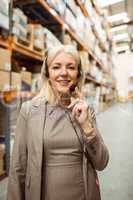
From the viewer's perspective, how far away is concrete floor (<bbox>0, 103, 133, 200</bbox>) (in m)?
2.18

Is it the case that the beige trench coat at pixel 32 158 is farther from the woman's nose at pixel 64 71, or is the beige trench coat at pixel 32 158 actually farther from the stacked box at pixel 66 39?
the stacked box at pixel 66 39

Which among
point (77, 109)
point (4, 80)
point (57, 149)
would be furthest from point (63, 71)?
point (4, 80)

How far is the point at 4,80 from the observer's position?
2209 mm

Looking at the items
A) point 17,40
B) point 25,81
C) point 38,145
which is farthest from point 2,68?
point 38,145

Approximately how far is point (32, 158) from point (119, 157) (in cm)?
217

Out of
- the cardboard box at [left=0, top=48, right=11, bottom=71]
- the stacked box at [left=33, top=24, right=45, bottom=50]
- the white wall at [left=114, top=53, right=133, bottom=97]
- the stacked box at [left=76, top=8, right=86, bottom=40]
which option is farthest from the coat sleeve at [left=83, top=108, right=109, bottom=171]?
the stacked box at [left=76, top=8, right=86, bottom=40]

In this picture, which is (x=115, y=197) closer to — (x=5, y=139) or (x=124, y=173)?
(x=124, y=173)

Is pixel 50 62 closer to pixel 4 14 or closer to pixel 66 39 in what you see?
pixel 4 14

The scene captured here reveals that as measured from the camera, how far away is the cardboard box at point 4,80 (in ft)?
7.09

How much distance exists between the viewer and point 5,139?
8.04ft

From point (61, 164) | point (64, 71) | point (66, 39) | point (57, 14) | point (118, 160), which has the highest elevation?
point (57, 14)

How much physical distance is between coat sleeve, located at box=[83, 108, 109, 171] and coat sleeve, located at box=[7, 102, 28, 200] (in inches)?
9.7

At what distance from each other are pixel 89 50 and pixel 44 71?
171 inches

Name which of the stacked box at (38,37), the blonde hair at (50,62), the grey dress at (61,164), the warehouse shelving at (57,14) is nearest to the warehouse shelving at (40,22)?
the warehouse shelving at (57,14)
